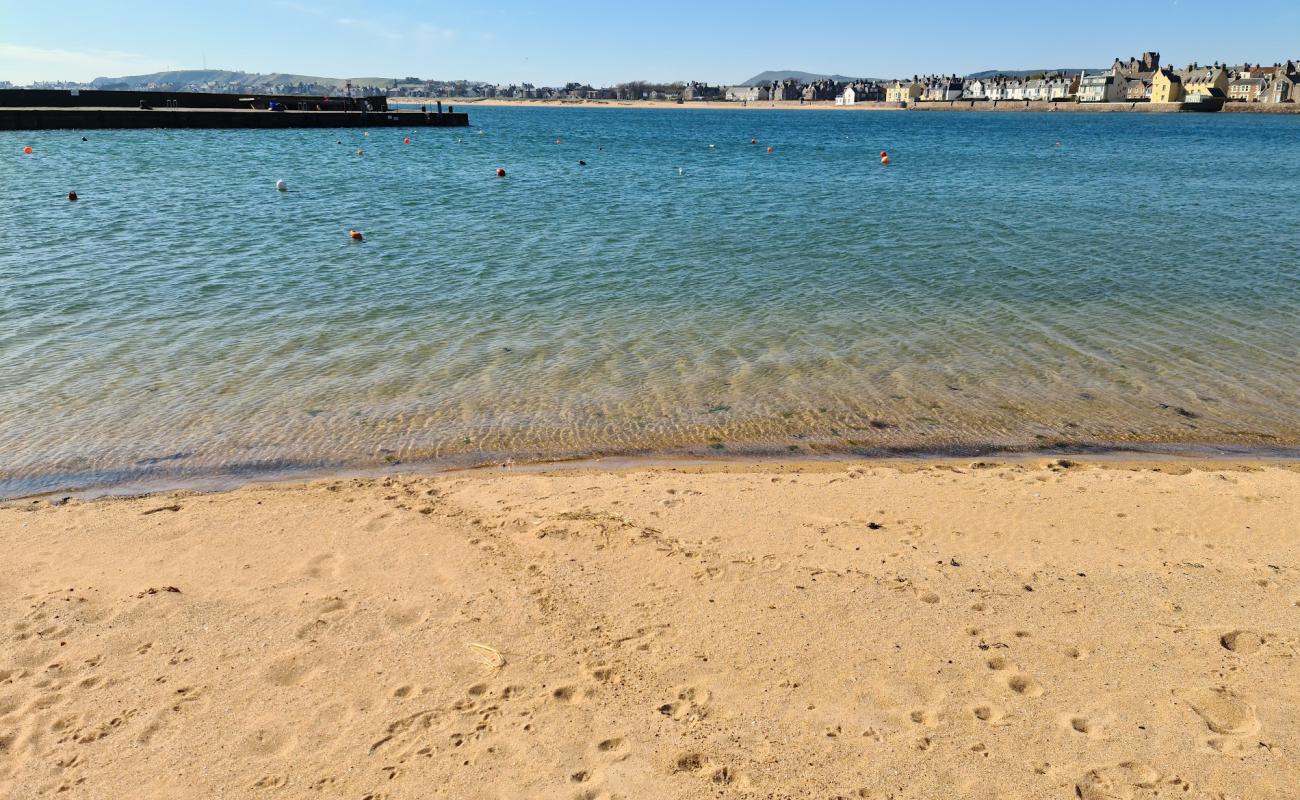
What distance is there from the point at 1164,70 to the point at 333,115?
161 meters

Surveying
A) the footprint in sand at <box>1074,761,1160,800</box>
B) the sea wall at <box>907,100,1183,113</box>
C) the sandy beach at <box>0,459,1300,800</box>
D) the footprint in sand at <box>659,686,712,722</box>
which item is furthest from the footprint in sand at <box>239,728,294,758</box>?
the sea wall at <box>907,100,1183,113</box>

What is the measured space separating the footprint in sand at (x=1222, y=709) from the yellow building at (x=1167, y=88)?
619ft

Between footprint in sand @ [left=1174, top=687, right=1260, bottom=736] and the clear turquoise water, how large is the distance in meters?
4.60

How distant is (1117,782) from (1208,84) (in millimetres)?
197623

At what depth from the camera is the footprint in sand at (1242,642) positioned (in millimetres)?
4980

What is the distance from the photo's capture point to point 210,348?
39.2 ft

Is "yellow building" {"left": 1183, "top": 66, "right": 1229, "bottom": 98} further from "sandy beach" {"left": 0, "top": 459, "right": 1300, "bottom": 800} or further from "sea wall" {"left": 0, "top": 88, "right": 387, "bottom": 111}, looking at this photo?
"sandy beach" {"left": 0, "top": 459, "right": 1300, "bottom": 800}

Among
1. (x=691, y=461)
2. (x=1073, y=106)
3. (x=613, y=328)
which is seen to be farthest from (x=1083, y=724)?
(x=1073, y=106)

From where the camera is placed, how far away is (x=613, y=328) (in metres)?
13.3

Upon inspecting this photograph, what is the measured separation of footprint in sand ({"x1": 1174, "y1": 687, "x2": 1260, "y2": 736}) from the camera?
4.28m

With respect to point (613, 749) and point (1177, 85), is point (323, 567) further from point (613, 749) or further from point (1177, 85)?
point (1177, 85)

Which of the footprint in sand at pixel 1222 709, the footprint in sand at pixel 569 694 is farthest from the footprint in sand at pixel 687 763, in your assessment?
the footprint in sand at pixel 1222 709

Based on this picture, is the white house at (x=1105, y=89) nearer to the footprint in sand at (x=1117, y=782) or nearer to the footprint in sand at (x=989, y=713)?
the footprint in sand at (x=989, y=713)

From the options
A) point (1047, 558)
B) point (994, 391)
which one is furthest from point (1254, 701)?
point (994, 391)
